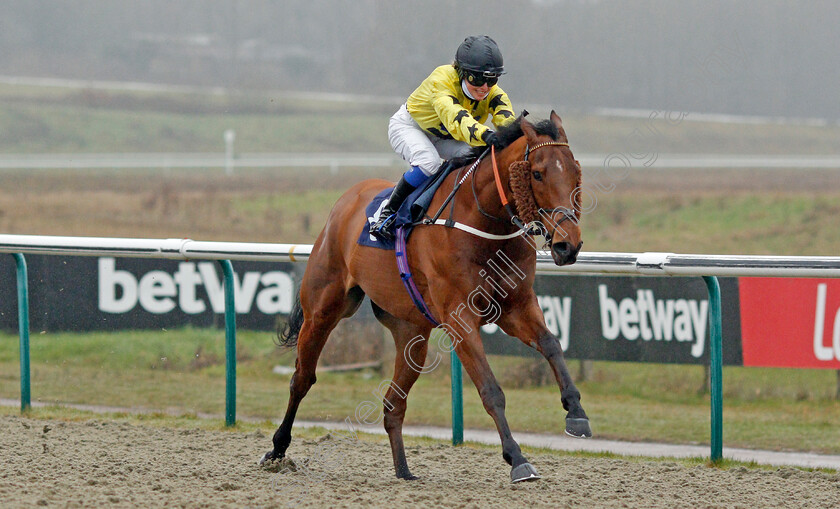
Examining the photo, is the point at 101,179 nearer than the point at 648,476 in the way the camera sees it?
No

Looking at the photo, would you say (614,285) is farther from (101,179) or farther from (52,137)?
(52,137)

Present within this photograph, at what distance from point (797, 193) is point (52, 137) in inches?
954

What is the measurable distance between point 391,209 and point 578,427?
1.42 m

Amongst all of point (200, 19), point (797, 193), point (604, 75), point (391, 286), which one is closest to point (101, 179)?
point (604, 75)

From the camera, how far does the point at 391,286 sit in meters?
4.62

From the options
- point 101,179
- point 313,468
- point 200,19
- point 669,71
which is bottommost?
point 313,468

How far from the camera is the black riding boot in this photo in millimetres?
4566

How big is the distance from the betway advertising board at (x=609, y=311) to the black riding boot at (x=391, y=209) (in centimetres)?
245

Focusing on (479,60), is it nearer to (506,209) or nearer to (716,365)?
(506,209)

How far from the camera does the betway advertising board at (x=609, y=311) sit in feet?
21.5

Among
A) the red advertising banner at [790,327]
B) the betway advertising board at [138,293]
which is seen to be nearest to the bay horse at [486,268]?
the betway advertising board at [138,293]

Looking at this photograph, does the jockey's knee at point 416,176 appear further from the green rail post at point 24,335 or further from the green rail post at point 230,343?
the green rail post at point 24,335

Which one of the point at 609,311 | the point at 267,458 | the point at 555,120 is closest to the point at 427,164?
the point at 555,120

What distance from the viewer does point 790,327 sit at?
6.54 m
